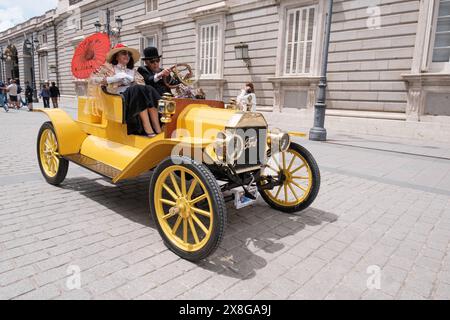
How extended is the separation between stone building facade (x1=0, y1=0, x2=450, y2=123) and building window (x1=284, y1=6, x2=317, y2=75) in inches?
1.6

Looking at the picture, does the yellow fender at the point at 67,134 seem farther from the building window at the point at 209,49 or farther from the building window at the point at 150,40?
the building window at the point at 150,40

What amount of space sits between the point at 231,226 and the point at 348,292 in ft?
4.79

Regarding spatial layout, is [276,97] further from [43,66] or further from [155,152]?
[43,66]

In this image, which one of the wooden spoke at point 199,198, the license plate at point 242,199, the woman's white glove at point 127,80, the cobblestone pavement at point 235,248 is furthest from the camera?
the woman's white glove at point 127,80

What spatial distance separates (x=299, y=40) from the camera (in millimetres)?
13633

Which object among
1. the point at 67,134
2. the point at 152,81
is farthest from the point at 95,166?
the point at 152,81

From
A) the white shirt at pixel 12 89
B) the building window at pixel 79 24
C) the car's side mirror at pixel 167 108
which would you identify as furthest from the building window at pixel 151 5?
the car's side mirror at pixel 167 108

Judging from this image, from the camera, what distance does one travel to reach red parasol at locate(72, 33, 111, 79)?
4.26 m

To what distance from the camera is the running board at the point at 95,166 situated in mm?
3592

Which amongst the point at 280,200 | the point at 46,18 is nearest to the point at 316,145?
the point at 280,200

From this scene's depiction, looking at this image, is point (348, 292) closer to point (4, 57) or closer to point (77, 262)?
point (77, 262)

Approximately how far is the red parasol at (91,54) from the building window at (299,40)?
10.6 metres

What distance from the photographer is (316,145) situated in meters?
9.39

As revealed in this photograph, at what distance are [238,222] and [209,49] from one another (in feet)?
51.6
